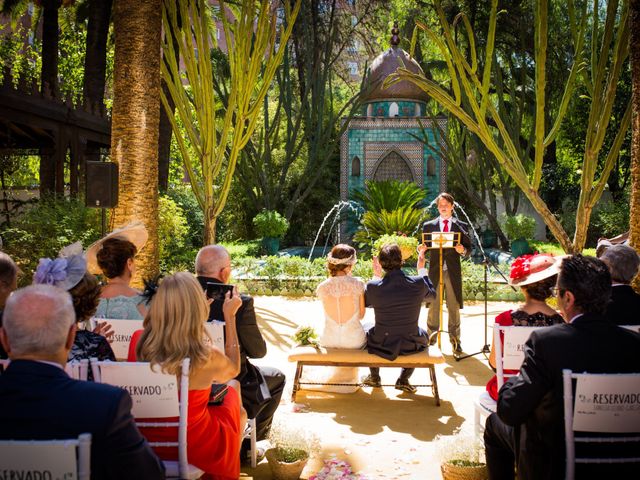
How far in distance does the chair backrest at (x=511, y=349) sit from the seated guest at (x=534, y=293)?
31 centimetres

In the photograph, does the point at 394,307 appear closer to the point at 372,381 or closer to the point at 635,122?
the point at 372,381

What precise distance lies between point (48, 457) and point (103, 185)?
715cm

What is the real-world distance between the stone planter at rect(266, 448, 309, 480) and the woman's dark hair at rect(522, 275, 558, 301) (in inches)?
72.6

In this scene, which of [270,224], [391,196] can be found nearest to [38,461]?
[270,224]

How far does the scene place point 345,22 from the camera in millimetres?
33656

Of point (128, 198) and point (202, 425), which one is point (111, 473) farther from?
point (128, 198)

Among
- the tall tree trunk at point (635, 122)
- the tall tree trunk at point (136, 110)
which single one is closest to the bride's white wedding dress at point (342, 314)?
the tall tree trunk at point (635, 122)

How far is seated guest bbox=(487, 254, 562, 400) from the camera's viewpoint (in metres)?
4.30

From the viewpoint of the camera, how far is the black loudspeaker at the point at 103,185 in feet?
29.0

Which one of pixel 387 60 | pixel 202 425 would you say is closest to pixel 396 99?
pixel 387 60

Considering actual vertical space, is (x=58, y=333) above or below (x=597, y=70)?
below

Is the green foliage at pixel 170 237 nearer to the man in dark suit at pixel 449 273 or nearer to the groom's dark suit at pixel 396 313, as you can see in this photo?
the man in dark suit at pixel 449 273

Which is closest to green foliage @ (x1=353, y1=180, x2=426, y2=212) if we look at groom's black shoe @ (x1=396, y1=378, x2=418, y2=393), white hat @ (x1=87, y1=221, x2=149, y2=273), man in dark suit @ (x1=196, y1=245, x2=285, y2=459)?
groom's black shoe @ (x1=396, y1=378, x2=418, y2=393)

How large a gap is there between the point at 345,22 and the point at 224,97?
14.8 metres
